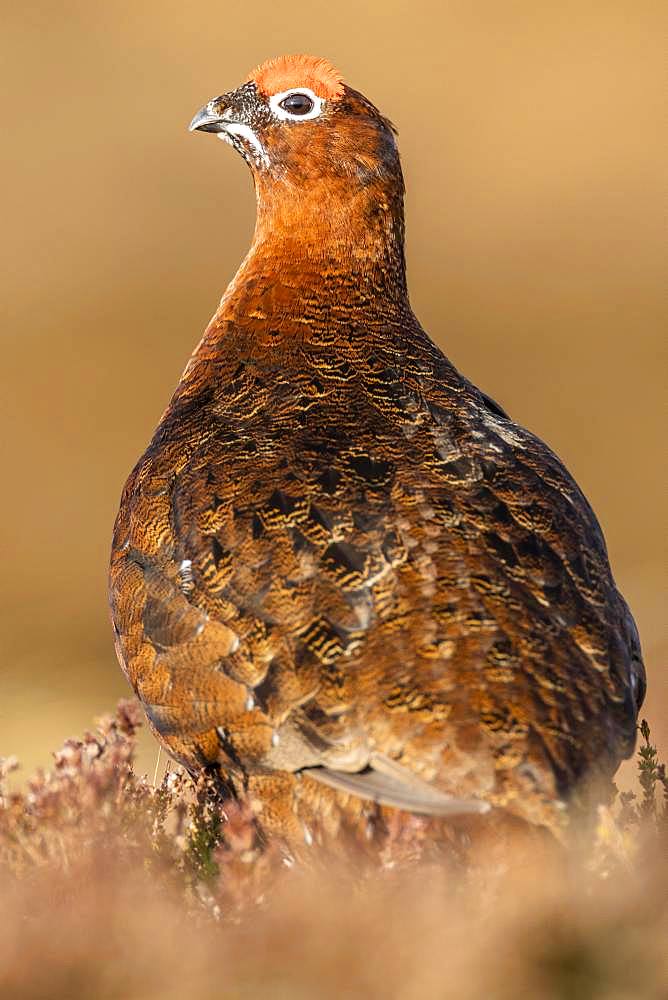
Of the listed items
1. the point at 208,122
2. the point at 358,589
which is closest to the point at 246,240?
the point at 208,122

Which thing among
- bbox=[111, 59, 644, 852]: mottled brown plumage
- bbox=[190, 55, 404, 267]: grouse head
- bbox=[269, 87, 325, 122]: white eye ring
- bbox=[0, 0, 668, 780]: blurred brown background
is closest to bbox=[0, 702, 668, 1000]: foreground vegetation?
bbox=[111, 59, 644, 852]: mottled brown plumage

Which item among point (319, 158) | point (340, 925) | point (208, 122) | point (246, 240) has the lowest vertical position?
point (340, 925)

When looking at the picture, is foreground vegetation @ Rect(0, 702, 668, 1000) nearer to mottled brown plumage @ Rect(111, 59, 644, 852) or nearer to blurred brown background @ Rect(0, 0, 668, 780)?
mottled brown plumage @ Rect(111, 59, 644, 852)

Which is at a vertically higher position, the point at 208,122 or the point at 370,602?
the point at 208,122

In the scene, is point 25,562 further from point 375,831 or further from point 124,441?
point 375,831

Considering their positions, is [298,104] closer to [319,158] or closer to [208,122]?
[319,158]

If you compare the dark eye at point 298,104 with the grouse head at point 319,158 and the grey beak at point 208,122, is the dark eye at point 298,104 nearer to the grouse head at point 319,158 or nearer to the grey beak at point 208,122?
the grouse head at point 319,158

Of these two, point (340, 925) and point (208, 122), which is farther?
point (208, 122)
